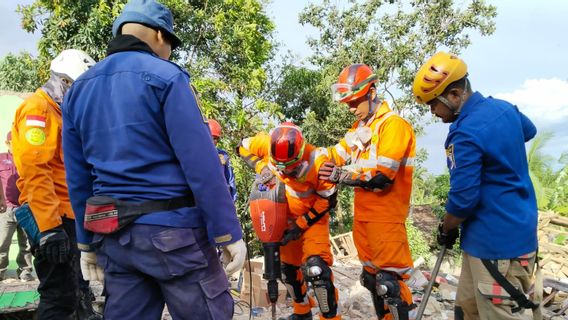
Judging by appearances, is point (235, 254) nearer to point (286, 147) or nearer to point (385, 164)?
point (286, 147)

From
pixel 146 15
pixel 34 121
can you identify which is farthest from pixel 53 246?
pixel 146 15

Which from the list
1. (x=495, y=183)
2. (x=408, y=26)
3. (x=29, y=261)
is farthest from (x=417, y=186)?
(x=495, y=183)

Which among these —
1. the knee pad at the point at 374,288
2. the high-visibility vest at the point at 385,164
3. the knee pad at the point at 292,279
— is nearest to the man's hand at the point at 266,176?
the high-visibility vest at the point at 385,164

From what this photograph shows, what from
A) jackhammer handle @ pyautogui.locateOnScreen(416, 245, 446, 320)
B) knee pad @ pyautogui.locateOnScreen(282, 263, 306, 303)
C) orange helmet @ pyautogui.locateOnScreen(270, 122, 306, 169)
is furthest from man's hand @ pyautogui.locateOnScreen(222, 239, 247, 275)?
knee pad @ pyautogui.locateOnScreen(282, 263, 306, 303)

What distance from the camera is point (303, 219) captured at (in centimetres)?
447

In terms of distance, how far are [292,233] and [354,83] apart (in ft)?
4.92

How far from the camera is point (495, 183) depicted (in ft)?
9.78

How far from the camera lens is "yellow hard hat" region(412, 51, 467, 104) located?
320cm

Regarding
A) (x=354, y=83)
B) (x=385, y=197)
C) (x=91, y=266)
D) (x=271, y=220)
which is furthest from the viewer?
(x=354, y=83)

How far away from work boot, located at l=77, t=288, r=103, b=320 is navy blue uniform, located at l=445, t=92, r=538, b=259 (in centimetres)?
323

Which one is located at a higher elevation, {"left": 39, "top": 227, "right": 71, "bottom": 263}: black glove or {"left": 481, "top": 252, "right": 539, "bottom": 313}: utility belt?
{"left": 39, "top": 227, "right": 71, "bottom": 263}: black glove

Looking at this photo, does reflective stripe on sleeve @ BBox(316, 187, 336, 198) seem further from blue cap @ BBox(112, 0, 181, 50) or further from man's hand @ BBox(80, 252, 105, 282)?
blue cap @ BBox(112, 0, 181, 50)

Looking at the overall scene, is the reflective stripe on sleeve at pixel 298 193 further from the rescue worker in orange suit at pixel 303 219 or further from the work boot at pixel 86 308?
the work boot at pixel 86 308

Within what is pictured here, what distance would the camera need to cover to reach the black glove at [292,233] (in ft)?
14.7
